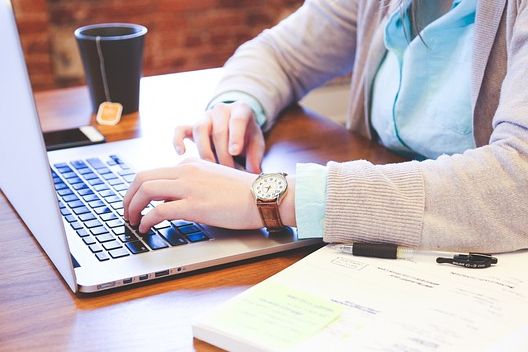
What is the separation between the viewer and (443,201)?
0.88 m

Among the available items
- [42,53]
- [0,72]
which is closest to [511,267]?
[0,72]

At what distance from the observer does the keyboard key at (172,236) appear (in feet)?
2.94

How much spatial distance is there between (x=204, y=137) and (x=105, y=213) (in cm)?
25

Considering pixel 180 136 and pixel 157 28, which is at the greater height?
pixel 180 136

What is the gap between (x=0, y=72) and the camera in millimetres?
777

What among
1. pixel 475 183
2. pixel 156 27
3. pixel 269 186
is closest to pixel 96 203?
pixel 269 186

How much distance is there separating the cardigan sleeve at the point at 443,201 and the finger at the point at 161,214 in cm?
17

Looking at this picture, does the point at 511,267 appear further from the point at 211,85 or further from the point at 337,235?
the point at 211,85

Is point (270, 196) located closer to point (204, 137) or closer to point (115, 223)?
point (115, 223)

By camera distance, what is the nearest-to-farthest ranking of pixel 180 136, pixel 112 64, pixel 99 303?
pixel 99 303, pixel 180 136, pixel 112 64

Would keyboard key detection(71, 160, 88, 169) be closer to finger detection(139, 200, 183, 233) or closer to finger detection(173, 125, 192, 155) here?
finger detection(173, 125, 192, 155)

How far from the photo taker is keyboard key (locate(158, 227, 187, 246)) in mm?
897

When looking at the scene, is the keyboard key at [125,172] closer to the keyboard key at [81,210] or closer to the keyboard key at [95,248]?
the keyboard key at [81,210]

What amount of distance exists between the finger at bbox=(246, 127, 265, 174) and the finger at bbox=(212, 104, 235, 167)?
0.03 metres
